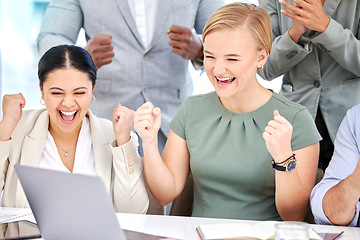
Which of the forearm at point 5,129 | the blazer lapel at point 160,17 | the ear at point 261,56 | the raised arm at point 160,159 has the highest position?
the blazer lapel at point 160,17

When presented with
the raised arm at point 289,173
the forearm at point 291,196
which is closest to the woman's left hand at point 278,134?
the raised arm at point 289,173

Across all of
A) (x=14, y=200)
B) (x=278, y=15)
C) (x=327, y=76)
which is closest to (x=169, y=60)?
(x=278, y=15)

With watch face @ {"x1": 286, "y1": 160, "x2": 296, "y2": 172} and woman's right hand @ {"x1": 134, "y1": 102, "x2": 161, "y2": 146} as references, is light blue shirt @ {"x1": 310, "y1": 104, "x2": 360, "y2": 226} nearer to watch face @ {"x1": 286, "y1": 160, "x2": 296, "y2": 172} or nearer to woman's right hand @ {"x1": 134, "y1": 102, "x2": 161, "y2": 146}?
watch face @ {"x1": 286, "y1": 160, "x2": 296, "y2": 172}

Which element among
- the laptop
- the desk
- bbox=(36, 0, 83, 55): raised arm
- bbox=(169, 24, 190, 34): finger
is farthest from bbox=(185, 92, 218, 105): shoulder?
the laptop

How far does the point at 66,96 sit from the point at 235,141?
645 millimetres

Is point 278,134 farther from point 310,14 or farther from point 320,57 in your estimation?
point 320,57

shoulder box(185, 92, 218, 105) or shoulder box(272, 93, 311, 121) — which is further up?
shoulder box(185, 92, 218, 105)

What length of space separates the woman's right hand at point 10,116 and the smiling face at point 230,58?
707 mm

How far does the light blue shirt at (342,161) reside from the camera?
1.63 meters

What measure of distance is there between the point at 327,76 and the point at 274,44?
269 mm

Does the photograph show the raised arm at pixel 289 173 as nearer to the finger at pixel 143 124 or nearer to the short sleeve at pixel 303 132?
the short sleeve at pixel 303 132

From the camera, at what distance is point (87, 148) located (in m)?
2.03

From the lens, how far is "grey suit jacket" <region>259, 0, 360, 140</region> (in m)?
2.04

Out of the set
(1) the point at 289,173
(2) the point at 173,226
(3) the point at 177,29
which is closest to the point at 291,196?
(1) the point at 289,173
